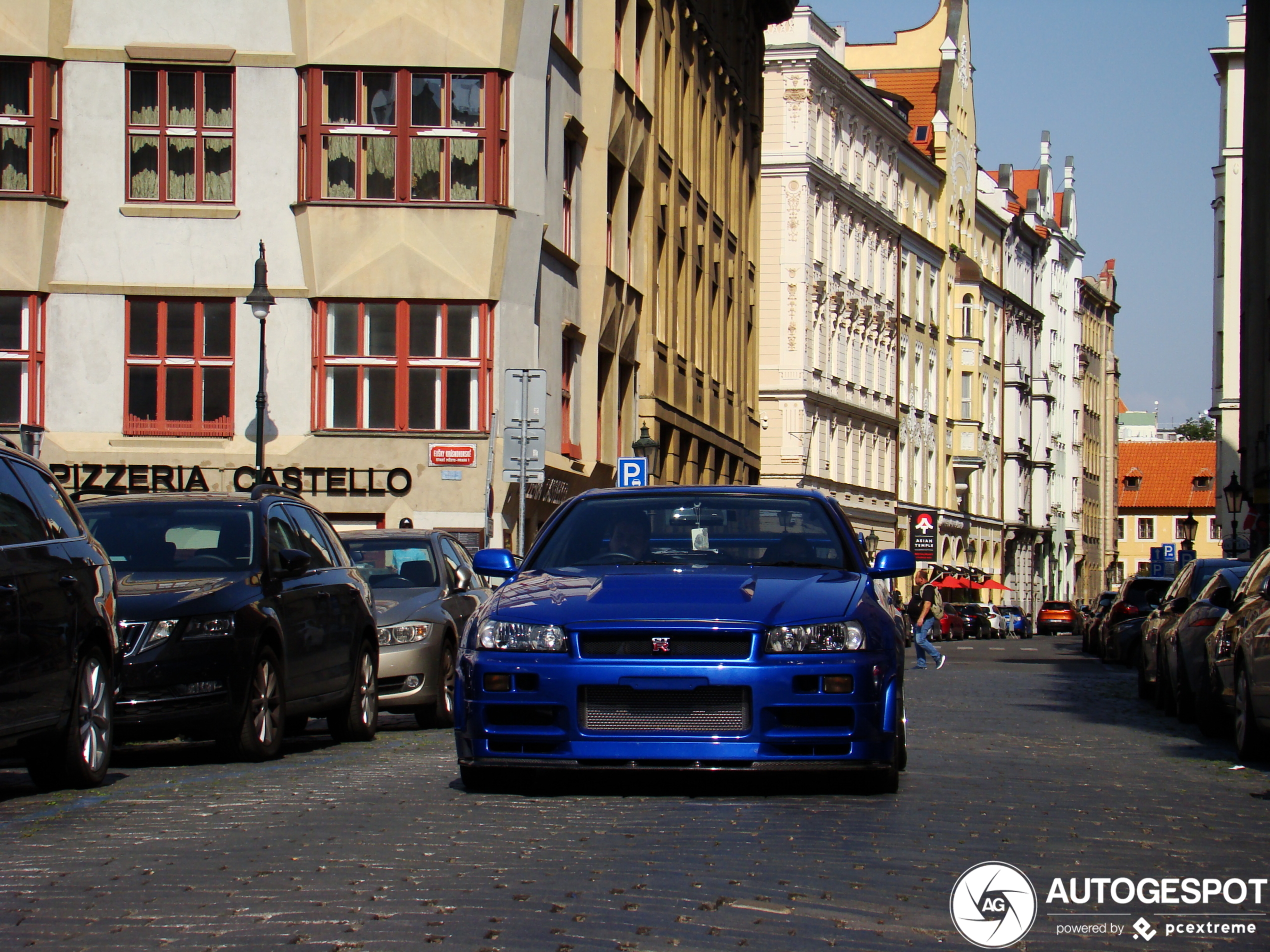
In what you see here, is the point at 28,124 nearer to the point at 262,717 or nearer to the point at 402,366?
the point at 402,366

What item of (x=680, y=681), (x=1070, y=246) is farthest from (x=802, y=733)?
(x=1070, y=246)

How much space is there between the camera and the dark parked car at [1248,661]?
40.8 feet

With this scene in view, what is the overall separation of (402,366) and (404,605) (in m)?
17.5

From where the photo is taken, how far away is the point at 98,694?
1058 cm

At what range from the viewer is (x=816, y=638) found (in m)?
9.23

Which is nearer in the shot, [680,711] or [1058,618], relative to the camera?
[680,711]

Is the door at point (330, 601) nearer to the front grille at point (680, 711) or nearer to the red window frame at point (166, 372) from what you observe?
the front grille at point (680, 711)

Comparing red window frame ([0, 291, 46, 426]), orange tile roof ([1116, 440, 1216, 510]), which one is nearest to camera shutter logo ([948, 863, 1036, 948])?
red window frame ([0, 291, 46, 426])

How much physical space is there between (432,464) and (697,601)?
24583 millimetres

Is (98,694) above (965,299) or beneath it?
beneath

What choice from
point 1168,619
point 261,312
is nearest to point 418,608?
point 1168,619

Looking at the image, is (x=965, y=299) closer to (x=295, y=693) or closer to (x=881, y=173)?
(x=881, y=173)

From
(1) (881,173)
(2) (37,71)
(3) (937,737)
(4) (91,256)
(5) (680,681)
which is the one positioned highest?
(1) (881,173)

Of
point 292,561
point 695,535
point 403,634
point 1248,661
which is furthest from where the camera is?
point 403,634
